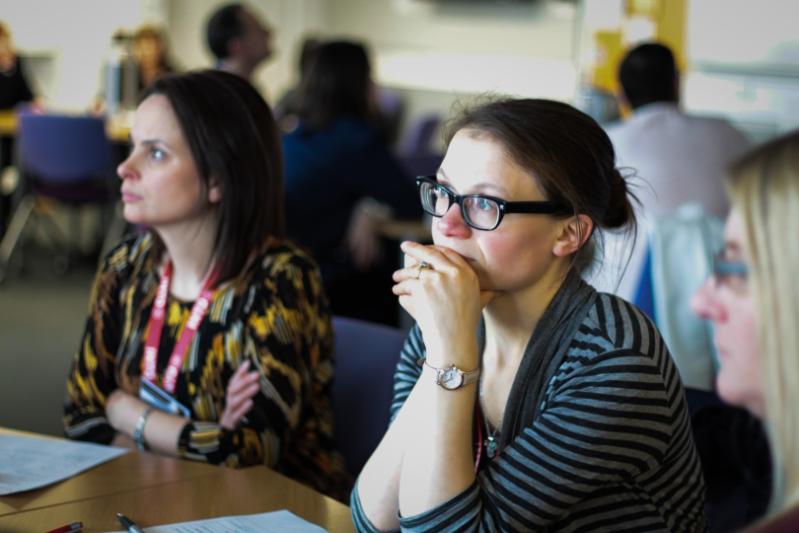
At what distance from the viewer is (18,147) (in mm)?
6867

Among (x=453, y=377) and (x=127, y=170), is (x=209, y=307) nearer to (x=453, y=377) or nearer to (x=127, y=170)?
(x=127, y=170)

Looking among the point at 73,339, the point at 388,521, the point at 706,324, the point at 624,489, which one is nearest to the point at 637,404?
the point at 624,489

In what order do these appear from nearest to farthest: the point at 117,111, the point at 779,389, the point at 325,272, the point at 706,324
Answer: the point at 779,389, the point at 706,324, the point at 325,272, the point at 117,111

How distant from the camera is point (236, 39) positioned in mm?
4844

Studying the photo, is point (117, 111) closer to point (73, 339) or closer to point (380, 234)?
point (73, 339)

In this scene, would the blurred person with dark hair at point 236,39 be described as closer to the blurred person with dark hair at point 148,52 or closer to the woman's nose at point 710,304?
the blurred person with dark hair at point 148,52

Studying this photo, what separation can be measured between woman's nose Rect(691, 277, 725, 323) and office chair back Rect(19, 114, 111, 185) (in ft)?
19.6

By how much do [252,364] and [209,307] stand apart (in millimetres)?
167

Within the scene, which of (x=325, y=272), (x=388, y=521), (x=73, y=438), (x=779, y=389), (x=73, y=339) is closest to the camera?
(x=779, y=389)

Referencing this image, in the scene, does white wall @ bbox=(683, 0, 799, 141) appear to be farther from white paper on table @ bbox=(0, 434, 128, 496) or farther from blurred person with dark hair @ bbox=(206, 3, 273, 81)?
white paper on table @ bbox=(0, 434, 128, 496)

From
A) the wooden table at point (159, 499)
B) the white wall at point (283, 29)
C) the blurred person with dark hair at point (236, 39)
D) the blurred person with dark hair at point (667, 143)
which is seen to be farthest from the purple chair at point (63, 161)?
the wooden table at point (159, 499)

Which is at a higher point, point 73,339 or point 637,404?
point 637,404

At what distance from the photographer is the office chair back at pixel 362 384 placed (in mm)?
2117

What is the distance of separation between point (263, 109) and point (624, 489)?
1.15 m
